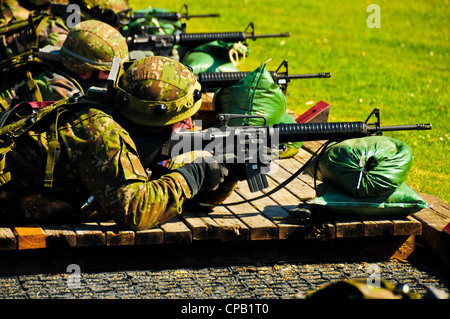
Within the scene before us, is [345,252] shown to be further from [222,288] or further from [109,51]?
[109,51]

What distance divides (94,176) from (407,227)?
7.46 feet

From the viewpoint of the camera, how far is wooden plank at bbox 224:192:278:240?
502 cm

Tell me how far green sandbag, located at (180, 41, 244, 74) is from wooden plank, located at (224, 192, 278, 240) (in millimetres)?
3505

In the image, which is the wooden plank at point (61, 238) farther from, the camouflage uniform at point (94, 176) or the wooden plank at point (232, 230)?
the wooden plank at point (232, 230)

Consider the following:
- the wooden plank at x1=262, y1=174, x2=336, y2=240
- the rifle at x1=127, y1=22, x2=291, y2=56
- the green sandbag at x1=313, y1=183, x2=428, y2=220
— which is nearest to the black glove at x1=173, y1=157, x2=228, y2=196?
the wooden plank at x1=262, y1=174, x2=336, y2=240

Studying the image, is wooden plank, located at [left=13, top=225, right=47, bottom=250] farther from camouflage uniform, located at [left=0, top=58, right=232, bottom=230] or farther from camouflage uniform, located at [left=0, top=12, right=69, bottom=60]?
camouflage uniform, located at [left=0, top=12, right=69, bottom=60]

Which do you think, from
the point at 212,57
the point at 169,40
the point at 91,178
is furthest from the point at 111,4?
the point at 91,178

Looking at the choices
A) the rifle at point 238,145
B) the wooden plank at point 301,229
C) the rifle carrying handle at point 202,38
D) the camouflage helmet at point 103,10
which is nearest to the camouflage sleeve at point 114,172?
the rifle at point 238,145

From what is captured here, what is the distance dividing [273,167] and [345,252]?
4.40 ft

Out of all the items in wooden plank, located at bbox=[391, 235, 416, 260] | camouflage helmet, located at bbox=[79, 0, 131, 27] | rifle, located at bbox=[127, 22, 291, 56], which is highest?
camouflage helmet, located at bbox=[79, 0, 131, 27]

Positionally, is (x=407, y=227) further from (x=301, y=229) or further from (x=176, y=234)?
(x=176, y=234)

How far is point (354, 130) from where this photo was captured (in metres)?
5.25

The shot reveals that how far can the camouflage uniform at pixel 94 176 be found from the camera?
15.0 feet

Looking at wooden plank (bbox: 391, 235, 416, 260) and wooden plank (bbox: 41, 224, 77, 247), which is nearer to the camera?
wooden plank (bbox: 41, 224, 77, 247)
